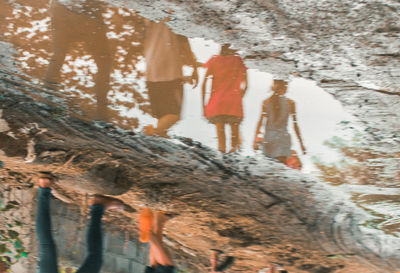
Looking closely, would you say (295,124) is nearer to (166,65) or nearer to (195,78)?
(195,78)

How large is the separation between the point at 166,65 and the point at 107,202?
1.37m

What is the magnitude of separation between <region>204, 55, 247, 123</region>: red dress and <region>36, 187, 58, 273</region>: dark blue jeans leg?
1589mm

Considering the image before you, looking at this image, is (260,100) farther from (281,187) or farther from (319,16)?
(281,187)

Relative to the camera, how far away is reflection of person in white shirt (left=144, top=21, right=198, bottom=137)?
6.45 ft

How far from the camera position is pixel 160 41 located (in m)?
1.97

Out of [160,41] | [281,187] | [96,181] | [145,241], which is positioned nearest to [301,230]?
[281,187]

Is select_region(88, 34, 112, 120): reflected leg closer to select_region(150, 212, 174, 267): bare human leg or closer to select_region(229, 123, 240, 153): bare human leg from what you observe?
select_region(229, 123, 240, 153): bare human leg

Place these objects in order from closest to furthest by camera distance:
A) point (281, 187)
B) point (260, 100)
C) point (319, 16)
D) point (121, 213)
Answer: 1. point (319, 16)
2. point (260, 100)
3. point (281, 187)
4. point (121, 213)

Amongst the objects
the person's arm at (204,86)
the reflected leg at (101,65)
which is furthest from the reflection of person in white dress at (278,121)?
the reflected leg at (101,65)

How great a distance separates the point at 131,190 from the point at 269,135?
3.95ft

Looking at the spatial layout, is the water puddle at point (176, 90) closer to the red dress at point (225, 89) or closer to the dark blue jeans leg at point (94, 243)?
the red dress at point (225, 89)

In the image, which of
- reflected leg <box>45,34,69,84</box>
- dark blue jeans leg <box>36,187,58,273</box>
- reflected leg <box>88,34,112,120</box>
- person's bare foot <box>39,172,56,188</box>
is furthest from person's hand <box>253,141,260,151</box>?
dark blue jeans leg <box>36,187,58,273</box>

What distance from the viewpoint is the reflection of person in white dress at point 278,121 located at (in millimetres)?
2008

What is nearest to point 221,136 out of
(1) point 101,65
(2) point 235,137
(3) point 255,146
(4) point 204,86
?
(2) point 235,137
